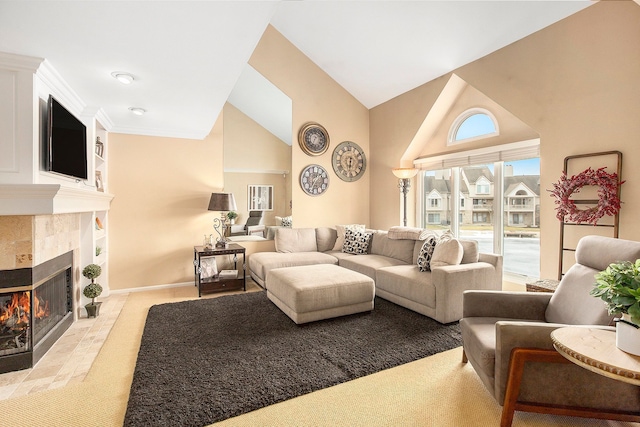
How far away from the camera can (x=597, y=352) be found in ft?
4.64

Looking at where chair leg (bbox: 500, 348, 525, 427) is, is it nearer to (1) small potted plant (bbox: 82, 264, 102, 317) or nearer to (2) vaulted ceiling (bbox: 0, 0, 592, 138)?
(2) vaulted ceiling (bbox: 0, 0, 592, 138)

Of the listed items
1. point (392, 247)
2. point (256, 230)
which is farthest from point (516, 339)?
point (256, 230)

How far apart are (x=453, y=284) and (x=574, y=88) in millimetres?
2225

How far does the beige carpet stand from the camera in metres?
1.81

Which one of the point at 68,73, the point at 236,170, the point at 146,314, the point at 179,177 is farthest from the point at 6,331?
the point at 236,170

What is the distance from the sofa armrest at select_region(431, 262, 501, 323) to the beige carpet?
0.72 metres

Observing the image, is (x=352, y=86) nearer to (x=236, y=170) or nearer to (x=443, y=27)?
(x=443, y=27)

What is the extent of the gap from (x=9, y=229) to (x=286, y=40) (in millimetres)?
4413

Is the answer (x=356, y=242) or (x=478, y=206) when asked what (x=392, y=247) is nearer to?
(x=356, y=242)

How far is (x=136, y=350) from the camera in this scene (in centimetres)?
269

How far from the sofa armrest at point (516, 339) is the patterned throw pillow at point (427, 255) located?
6.07 ft

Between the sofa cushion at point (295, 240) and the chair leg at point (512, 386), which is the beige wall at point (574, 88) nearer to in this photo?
the chair leg at point (512, 386)

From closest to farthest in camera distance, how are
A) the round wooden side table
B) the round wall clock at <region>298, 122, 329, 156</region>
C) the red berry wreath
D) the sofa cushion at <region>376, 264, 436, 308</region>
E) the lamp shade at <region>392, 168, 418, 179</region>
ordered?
the round wooden side table
the red berry wreath
the sofa cushion at <region>376, 264, 436, 308</region>
the lamp shade at <region>392, 168, 418, 179</region>
the round wall clock at <region>298, 122, 329, 156</region>

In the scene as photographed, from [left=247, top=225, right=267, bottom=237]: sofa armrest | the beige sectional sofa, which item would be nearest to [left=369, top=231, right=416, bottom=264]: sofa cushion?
the beige sectional sofa
